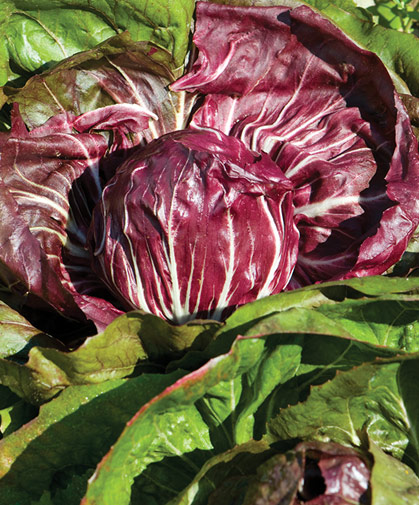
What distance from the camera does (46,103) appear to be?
2.29m

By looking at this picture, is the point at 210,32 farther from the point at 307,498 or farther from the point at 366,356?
the point at 307,498

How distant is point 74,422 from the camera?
70.5 inches

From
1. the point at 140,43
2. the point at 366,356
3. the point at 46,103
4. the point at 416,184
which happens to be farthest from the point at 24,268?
the point at 416,184

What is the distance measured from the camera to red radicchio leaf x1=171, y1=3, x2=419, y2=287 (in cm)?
219

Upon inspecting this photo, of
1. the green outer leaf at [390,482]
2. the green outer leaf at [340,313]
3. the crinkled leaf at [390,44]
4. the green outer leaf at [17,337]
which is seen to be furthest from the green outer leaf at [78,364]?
the crinkled leaf at [390,44]

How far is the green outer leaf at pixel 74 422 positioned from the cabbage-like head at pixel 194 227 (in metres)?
0.32

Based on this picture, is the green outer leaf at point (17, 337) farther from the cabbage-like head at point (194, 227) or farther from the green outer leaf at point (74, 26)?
the green outer leaf at point (74, 26)

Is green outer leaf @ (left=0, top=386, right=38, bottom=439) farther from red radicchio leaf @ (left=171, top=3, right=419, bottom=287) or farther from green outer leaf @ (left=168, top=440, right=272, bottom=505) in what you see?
red radicchio leaf @ (left=171, top=3, right=419, bottom=287)

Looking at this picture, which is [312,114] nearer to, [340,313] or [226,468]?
[340,313]

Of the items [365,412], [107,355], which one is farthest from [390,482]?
[107,355]

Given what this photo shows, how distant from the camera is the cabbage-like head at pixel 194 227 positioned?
192 cm

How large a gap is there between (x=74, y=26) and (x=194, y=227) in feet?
3.35

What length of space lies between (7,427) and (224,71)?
4.57 ft

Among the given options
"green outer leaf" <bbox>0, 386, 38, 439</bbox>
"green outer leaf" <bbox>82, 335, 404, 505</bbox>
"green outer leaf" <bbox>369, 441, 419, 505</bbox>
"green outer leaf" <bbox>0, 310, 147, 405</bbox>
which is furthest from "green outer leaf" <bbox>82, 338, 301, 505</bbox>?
"green outer leaf" <bbox>0, 386, 38, 439</bbox>
